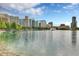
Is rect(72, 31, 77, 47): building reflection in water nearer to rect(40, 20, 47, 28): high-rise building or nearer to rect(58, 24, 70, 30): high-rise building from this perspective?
rect(58, 24, 70, 30): high-rise building

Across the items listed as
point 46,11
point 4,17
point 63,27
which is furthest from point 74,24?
point 4,17

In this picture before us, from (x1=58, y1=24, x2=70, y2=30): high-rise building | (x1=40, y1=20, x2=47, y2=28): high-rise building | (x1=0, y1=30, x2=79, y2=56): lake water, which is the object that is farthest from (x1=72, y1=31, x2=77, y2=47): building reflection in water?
(x1=40, y1=20, x2=47, y2=28): high-rise building

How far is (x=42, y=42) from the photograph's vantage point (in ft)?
8.34

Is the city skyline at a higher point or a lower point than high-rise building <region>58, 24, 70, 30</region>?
higher

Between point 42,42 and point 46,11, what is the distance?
1.51ft

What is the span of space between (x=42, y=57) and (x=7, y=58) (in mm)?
500

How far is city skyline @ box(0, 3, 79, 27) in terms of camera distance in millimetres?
2506

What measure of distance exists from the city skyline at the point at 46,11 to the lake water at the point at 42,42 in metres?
0.21

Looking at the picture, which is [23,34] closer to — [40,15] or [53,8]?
[40,15]

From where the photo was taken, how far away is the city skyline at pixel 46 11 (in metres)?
2.51

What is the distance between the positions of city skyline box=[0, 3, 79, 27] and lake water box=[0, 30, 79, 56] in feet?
0.68

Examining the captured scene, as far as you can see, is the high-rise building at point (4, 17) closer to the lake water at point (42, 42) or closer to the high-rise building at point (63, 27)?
the lake water at point (42, 42)

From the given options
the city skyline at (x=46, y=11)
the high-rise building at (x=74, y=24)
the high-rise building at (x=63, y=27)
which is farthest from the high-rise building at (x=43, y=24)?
the high-rise building at (x=74, y=24)

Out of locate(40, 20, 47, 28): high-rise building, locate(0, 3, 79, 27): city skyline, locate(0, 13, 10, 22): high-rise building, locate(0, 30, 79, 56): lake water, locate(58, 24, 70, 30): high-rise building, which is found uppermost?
locate(0, 3, 79, 27): city skyline
